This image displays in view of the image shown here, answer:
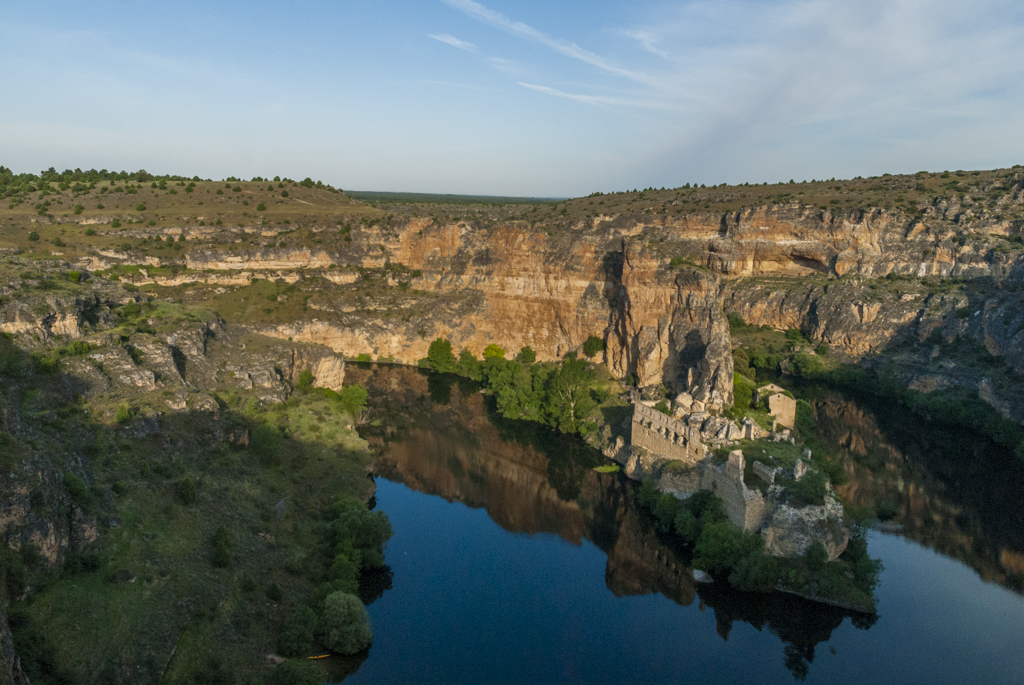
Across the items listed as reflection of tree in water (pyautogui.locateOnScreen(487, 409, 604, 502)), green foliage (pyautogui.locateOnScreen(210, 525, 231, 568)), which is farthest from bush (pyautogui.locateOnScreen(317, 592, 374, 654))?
reflection of tree in water (pyautogui.locateOnScreen(487, 409, 604, 502))

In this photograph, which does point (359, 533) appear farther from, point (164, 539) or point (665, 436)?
point (665, 436)

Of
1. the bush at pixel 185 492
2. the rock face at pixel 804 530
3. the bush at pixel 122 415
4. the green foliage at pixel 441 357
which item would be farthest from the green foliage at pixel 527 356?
the bush at pixel 185 492

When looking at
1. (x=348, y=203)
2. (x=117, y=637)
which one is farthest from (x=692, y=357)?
(x=348, y=203)

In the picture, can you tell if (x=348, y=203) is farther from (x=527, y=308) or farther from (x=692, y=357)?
(x=692, y=357)

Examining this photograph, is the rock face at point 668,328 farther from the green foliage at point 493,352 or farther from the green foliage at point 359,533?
the green foliage at point 359,533

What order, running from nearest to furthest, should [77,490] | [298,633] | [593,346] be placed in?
[77,490], [298,633], [593,346]

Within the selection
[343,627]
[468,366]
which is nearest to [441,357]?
[468,366]

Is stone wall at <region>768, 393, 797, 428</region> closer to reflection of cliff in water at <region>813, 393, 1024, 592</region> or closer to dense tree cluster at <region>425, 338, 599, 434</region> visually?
reflection of cliff in water at <region>813, 393, 1024, 592</region>
